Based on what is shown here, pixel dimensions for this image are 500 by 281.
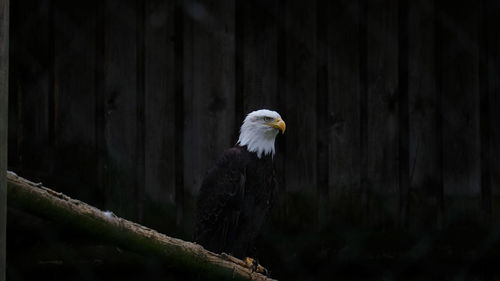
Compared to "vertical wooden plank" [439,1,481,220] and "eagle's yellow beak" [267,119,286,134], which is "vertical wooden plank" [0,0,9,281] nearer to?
"eagle's yellow beak" [267,119,286,134]

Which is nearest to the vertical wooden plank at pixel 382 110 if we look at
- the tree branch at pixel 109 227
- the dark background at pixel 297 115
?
the dark background at pixel 297 115

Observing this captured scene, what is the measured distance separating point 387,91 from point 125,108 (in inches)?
35.1

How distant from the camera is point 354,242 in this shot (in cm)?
295

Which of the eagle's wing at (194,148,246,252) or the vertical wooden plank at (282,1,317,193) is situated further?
the vertical wooden plank at (282,1,317,193)

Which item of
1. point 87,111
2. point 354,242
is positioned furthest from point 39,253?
point 354,242

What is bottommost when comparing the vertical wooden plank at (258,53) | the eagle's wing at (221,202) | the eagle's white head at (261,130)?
the eagle's wing at (221,202)

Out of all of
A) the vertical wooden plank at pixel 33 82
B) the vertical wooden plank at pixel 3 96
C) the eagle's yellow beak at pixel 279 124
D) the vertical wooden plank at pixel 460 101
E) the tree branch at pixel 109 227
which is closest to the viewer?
the vertical wooden plank at pixel 3 96

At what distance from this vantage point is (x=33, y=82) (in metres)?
2.90

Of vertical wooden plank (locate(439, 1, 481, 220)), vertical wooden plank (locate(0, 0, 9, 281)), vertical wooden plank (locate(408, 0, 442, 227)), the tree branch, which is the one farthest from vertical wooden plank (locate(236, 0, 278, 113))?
vertical wooden plank (locate(0, 0, 9, 281))

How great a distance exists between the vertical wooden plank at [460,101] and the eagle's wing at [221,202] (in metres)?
0.72

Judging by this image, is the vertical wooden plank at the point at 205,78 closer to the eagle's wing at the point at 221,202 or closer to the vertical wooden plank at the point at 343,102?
the eagle's wing at the point at 221,202

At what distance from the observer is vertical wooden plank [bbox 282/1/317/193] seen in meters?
2.96

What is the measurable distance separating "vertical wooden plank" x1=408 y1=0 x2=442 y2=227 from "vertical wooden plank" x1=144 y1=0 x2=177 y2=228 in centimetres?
82

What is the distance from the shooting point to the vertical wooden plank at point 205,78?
2.94m
